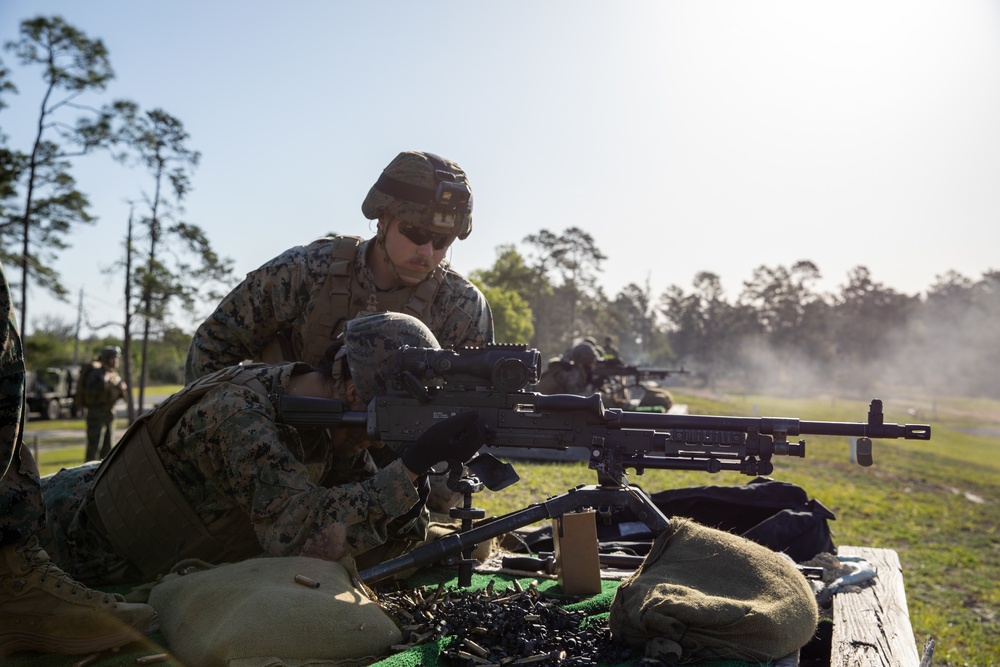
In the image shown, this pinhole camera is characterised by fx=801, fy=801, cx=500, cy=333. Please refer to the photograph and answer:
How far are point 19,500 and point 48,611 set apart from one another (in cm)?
43

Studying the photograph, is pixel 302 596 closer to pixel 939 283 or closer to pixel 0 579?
pixel 0 579

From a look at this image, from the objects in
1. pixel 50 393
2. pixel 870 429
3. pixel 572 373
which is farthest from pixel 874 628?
pixel 50 393

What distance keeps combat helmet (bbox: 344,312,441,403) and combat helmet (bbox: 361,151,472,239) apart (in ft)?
5.03

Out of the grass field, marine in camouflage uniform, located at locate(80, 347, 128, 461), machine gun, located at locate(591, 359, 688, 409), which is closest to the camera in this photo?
the grass field

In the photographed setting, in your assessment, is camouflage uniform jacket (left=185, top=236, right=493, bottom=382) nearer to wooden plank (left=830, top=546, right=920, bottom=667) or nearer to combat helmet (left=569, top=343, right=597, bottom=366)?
wooden plank (left=830, top=546, right=920, bottom=667)

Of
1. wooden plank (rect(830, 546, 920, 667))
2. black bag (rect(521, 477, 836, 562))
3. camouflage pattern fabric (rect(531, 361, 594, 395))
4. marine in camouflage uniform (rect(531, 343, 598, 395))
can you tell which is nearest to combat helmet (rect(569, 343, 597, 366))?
marine in camouflage uniform (rect(531, 343, 598, 395))

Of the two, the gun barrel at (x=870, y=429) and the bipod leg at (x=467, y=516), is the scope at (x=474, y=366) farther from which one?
the gun barrel at (x=870, y=429)

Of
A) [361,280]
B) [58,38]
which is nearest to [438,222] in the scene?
[361,280]

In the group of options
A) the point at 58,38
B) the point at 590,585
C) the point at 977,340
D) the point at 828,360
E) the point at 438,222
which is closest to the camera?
the point at 590,585

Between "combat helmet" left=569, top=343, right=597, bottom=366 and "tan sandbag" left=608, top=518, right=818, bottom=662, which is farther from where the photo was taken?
"combat helmet" left=569, top=343, right=597, bottom=366

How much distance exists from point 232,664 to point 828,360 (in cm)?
6908

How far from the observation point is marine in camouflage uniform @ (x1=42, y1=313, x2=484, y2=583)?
3.43 meters

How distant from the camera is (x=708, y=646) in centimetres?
302

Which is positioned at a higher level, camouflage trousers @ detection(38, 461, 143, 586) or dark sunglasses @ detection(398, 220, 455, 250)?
dark sunglasses @ detection(398, 220, 455, 250)
